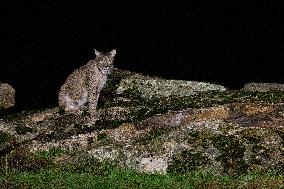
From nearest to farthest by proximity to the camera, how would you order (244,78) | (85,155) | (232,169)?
(232,169)
(85,155)
(244,78)

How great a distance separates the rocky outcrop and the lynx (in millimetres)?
918

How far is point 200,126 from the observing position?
56.2 ft

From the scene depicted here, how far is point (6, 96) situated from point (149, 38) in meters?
11.0

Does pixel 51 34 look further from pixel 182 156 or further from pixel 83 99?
pixel 182 156

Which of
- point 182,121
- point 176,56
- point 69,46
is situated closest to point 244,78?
point 176,56

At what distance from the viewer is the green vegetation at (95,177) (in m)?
14.4

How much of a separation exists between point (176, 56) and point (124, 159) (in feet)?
57.8

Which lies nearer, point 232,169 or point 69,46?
point 232,169

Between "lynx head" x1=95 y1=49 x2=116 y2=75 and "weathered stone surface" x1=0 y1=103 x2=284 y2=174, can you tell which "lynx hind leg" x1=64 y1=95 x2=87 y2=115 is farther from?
"weathered stone surface" x1=0 y1=103 x2=284 y2=174

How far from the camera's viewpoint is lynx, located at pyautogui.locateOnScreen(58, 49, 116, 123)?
2078cm

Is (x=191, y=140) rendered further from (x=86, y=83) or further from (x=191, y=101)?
(x=86, y=83)

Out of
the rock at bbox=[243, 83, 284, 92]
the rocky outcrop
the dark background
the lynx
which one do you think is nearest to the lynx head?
the lynx

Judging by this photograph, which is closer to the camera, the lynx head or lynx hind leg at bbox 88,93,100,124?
lynx hind leg at bbox 88,93,100,124

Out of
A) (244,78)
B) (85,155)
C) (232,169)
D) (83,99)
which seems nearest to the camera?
(232,169)
